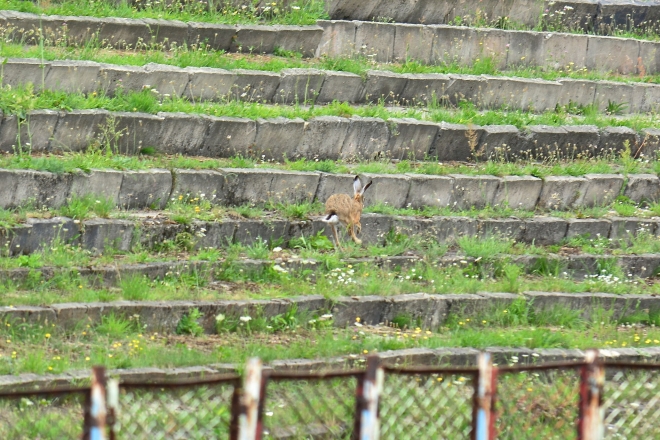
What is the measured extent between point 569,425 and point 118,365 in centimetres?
325

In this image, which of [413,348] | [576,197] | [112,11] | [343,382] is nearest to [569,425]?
[343,382]

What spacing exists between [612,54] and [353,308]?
27.5 feet

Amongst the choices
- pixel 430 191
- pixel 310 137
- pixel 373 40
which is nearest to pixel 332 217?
pixel 430 191

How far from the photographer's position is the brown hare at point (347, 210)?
10320 millimetres

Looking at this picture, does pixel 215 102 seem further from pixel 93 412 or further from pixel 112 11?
pixel 93 412

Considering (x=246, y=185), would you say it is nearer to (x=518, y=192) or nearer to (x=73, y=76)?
(x=73, y=76)

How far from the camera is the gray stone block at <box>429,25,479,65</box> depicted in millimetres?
14578

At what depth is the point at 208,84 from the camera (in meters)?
12.2

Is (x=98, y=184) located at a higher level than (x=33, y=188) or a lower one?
higher

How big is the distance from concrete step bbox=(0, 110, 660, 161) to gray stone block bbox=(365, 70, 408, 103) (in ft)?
3.29

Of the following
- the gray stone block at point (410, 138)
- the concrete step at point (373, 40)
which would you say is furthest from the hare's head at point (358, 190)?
the concrete step at point (373, 40)

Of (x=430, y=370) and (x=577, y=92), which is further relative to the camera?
(x=577, y=92)

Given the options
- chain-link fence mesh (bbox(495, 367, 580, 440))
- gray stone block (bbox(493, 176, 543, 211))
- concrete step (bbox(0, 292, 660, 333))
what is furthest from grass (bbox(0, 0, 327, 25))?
chain-link fence mesh (bbox(495, 367, 580, 440))

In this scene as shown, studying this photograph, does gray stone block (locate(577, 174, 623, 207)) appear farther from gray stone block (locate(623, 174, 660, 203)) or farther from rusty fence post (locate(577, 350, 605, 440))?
rusty fence post (locate(577, 350, 605, 440))
